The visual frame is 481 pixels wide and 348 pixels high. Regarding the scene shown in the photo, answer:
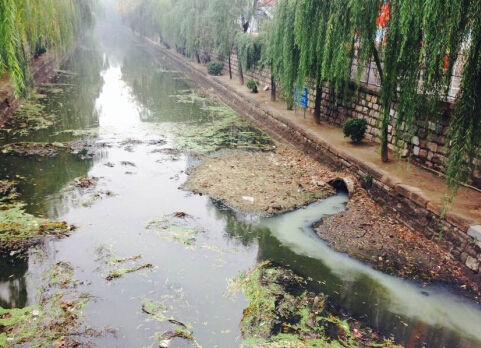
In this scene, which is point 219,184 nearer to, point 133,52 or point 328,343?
point 328,343

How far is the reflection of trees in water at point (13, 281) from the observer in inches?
233

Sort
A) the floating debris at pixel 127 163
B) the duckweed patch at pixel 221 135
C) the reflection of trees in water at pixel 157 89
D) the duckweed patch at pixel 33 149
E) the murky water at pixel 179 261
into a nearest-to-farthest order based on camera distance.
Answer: the murky water at pixel 179 261
the floating debris at pixel 127 163
the duckweed patch at pixel 33 149
the duckweed patch at pixel 221 135
the reflection of trees in water at pixel 157 89

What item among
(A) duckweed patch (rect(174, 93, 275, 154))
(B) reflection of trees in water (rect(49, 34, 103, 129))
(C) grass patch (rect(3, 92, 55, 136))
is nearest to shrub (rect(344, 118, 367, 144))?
(A) duckweed patch (rect(174, 93, 275, 154))

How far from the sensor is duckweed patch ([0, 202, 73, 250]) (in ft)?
24.0

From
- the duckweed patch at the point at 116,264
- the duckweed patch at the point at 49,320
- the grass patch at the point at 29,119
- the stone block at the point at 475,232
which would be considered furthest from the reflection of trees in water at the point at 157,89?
the stone block at the point at 475,232

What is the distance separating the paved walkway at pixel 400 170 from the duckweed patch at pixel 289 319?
314 centimetres

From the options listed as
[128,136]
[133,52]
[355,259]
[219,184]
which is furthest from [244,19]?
[133,52]

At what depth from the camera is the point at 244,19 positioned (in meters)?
22.8

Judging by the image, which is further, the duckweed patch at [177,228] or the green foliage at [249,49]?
the green foliage at [249,49]

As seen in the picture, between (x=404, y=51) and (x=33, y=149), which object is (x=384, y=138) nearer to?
(x=404, y=51)

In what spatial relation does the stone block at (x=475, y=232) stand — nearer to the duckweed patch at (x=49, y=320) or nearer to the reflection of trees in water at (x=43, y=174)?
the duckweed patch at (x=49, y=320)

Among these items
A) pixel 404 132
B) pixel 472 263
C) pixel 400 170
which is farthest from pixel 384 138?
pixel 472 263

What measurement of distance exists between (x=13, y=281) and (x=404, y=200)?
7.51 m

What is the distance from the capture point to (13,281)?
6375 millimetres
